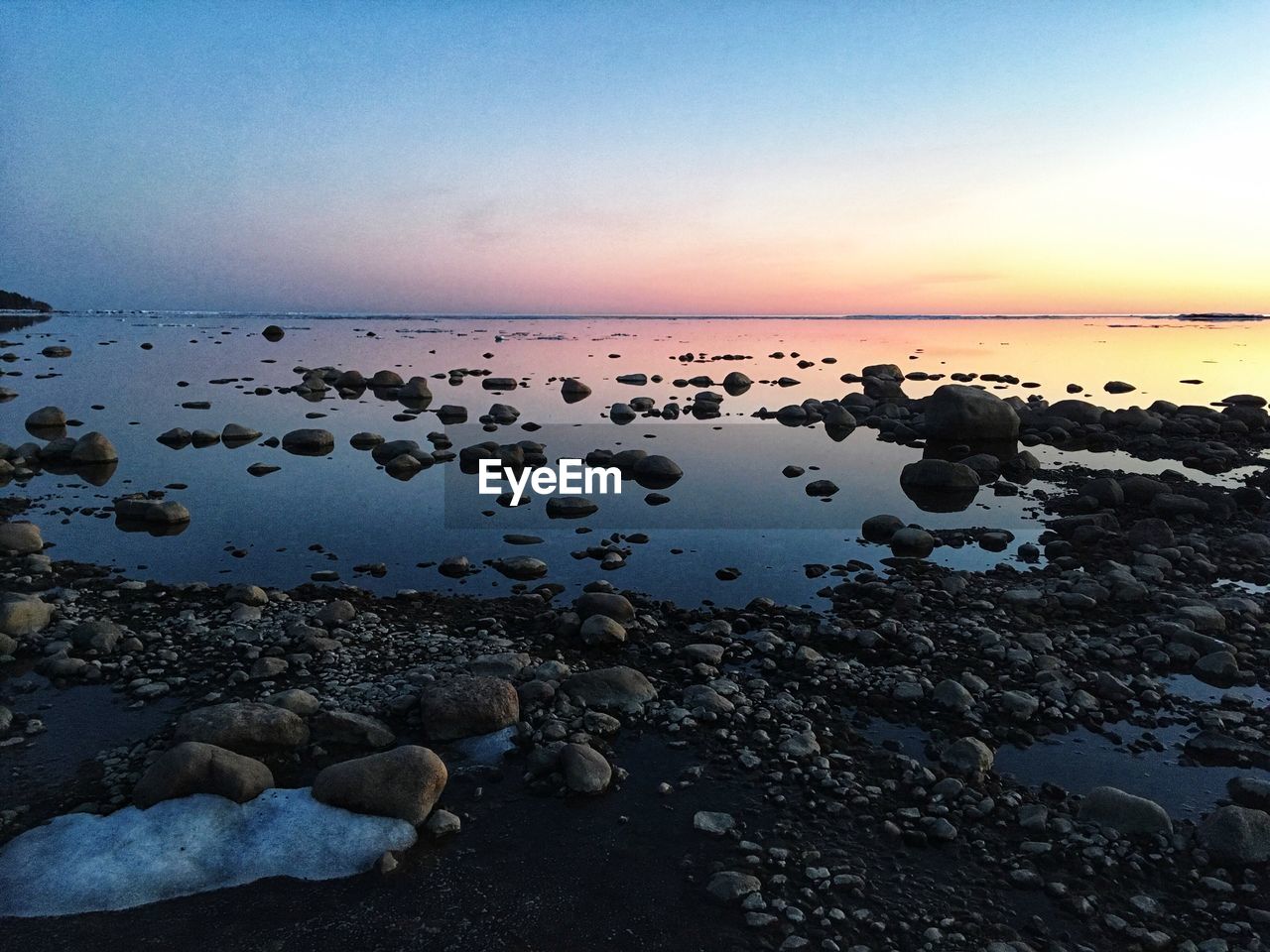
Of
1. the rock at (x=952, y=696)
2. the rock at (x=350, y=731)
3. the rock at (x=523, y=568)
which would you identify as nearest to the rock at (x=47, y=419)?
the rock at (x=523, y=568)

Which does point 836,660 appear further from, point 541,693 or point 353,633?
point 353,633

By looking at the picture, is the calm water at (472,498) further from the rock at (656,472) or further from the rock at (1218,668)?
the rock at (1218,668)

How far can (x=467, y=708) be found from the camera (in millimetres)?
7059

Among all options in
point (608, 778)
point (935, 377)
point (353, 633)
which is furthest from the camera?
point (935, 377)

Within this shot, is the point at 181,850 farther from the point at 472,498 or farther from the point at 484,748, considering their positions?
the point at 472,498

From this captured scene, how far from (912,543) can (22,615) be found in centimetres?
1294

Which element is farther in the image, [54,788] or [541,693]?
[541,693]

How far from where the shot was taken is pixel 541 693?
7.61m

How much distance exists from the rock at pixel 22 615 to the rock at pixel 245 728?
3466mm

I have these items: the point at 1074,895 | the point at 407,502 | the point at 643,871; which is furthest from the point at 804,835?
the point at 407,502

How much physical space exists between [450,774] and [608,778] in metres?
1.38

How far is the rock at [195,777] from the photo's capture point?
5.74 metres

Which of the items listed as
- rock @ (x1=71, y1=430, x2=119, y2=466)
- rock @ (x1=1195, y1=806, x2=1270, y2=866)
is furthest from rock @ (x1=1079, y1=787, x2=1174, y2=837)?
rock @ (x1=71, y1=430, x2=119, y2=466)

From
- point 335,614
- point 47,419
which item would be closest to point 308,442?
point 47,419
